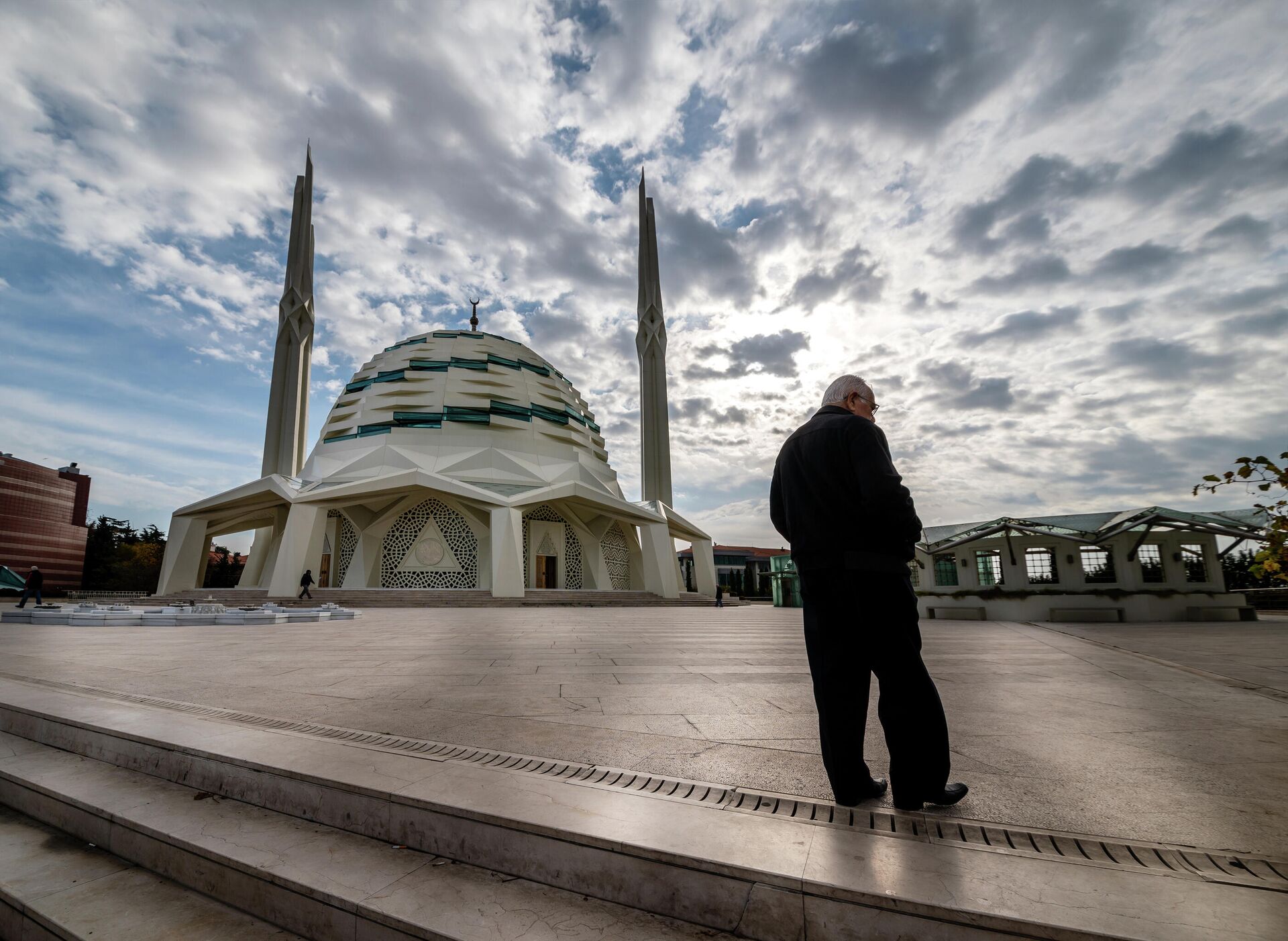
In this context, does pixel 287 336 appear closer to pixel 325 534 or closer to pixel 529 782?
pixel 325 534

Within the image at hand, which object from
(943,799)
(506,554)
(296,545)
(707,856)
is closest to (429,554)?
(506,554)

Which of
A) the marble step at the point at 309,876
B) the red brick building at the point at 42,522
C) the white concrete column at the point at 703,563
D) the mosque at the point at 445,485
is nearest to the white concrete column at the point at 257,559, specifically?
the mosque at the point at 445,485

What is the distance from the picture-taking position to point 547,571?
3216cm

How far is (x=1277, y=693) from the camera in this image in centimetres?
404

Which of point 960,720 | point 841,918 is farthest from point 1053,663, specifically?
point 841,918

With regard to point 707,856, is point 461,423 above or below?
above

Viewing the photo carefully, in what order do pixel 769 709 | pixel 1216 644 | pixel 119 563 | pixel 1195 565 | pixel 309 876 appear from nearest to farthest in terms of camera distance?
pixel 309 876
pixel 769 709
pixel 1216 644
pixel 1195 565
pixel 119 563

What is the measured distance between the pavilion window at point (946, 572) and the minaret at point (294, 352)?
29.8m

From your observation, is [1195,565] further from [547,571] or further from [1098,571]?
[547,571]

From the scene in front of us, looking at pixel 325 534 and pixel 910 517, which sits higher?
pixel 325 534

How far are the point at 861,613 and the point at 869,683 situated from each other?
240mm

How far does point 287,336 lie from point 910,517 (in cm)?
3768

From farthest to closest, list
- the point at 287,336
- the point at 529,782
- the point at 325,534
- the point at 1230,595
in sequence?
the point at 287,336, the point at 325,534, the point at 1230,595, the point at 529,782

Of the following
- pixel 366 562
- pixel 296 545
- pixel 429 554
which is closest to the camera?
pixel 296 545
